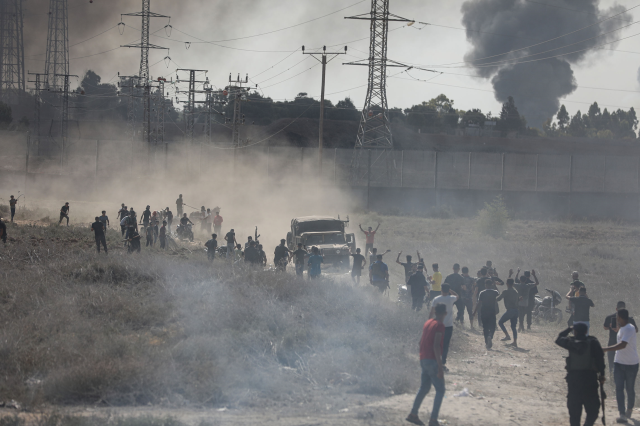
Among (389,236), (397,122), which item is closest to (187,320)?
(389,236)

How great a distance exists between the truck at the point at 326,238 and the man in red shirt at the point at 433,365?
13.3 meters

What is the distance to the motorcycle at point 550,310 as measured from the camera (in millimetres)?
16547

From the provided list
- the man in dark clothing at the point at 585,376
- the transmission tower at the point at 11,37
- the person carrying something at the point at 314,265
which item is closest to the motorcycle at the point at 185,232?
the person carrying something at the point at 314,265

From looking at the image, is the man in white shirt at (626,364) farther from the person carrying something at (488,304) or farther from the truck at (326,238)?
the truck at (326,238)

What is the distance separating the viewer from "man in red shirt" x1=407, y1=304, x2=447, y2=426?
A: 7.49m

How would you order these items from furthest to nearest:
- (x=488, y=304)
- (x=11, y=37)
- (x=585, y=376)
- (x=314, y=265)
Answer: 1. (x=11, y=37)
2. (x=314, y=265)
3. (x=488, y=304)
4. (x=585, y=376)

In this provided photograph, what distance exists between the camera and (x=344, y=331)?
37.1 feet

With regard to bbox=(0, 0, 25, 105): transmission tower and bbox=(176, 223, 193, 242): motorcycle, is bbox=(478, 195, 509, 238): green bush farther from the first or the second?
bbox=(0, 0, 25, 105): transmission tower

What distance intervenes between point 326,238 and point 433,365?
1462 centimetres

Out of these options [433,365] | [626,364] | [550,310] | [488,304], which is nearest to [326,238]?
[550,310]

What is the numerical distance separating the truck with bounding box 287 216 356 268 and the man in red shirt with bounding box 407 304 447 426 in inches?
523

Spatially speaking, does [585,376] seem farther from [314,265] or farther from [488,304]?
[314,265]

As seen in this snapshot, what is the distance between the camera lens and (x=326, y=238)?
22078 mm

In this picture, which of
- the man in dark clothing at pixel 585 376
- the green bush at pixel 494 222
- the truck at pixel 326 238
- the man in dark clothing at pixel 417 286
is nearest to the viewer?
the man in dark clothing at pixel 585 376
